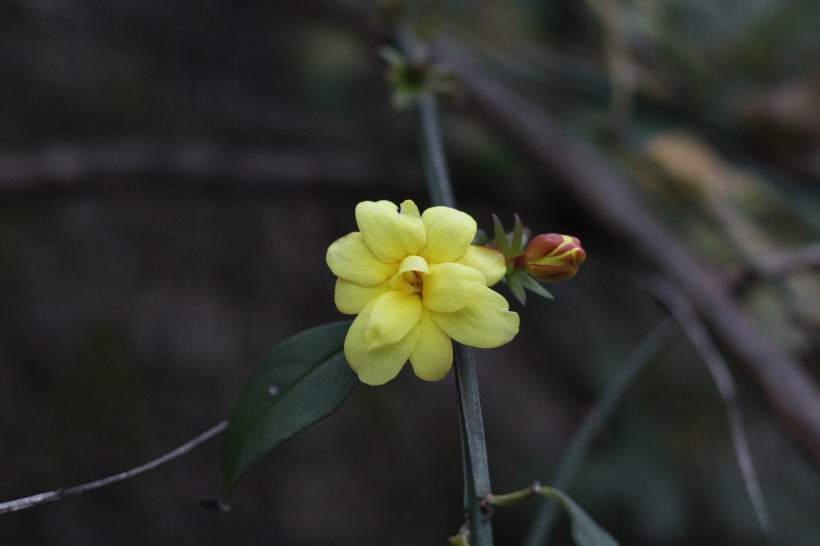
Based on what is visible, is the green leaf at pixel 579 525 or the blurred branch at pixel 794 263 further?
the blurred branch at pixel 794 263

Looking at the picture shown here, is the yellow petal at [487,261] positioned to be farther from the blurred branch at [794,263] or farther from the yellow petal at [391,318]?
the blurred branch at [794,263]

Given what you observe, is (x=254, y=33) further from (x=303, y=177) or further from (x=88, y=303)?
(x=88, y=303)

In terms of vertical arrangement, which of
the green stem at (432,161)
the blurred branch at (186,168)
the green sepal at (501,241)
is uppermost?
the blurred branch at (186,168)

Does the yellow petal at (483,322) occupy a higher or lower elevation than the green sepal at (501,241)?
lower

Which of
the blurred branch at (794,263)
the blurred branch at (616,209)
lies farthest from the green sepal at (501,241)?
the blurred branch at (794,263)

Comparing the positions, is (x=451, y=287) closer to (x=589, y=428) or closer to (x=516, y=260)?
(x=516, y=260)

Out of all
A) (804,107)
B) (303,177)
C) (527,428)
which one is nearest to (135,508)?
(303,177)

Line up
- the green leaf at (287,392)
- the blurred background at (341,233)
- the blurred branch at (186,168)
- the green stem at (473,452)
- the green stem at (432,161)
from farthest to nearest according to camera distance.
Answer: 1. the blurred background at (341,233)
2. the blurred branch at (186,168)
3. the green stem at (432,161)
4. the green leaf at (287,392)
5. the green stem at (473,452)

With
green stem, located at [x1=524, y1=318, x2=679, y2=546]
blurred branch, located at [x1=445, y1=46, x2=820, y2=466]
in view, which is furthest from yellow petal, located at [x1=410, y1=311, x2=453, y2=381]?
blurred branch, located at [x1=445, y1=46, x2=820, y2=466]

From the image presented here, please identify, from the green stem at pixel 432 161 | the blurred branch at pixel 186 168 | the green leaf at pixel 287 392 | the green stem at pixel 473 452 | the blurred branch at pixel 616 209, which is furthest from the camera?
the blurred branch at pixel 186 168
